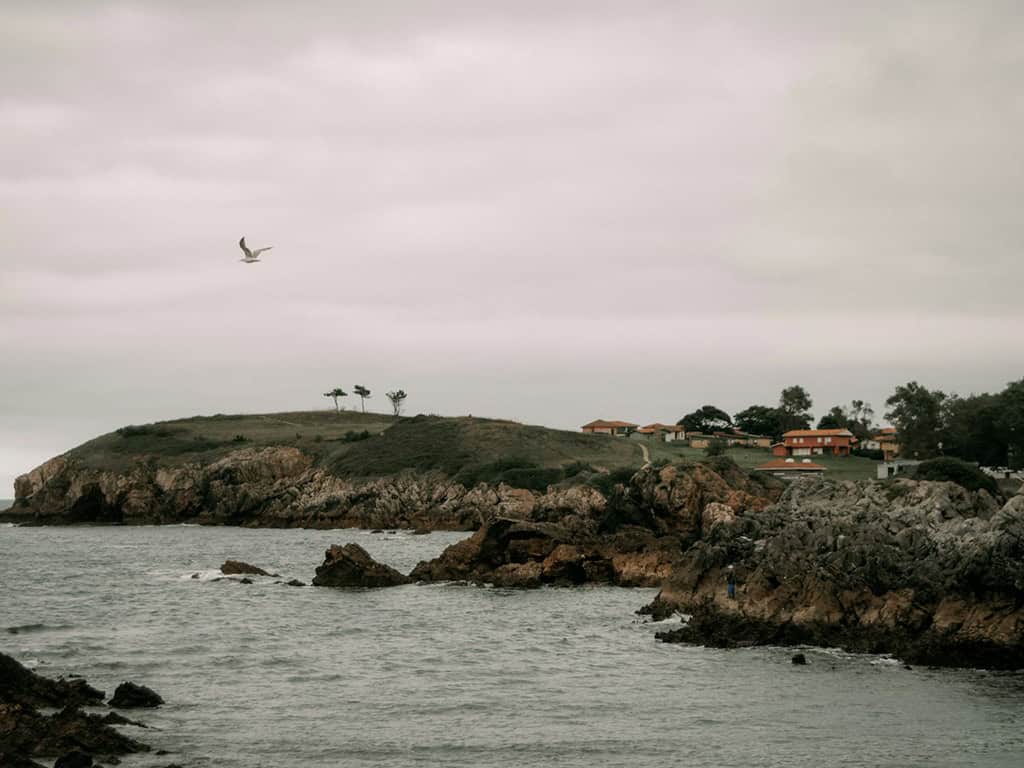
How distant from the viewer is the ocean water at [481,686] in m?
26.9

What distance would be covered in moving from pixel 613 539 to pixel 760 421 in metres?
131

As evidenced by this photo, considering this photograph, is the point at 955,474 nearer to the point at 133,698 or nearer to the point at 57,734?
the point at 133,698

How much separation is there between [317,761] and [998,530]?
23.9 meters

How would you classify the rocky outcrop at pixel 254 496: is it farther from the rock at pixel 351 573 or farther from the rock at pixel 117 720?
the rock at pixel 117 720

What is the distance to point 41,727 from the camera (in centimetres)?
2417

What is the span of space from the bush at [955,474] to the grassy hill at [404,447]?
43948 mm

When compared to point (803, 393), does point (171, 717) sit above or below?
below

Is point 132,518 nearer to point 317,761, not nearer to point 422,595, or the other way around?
point 422,595

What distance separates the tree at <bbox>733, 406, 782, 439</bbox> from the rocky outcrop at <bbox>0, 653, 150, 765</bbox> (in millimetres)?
169277

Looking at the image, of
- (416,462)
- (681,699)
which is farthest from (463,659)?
(416,462)

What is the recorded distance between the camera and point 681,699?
32.3 meters

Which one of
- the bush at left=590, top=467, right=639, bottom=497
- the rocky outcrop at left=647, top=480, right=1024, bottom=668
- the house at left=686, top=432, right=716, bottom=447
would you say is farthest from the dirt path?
the rocky outcrop at left=647, top=480, right=1024, bottom=668

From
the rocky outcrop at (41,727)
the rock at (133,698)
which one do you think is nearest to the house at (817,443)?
the rock at (133,698)

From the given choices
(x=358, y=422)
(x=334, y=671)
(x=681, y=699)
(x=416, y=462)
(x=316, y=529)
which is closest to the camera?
(x=681, y=699)
